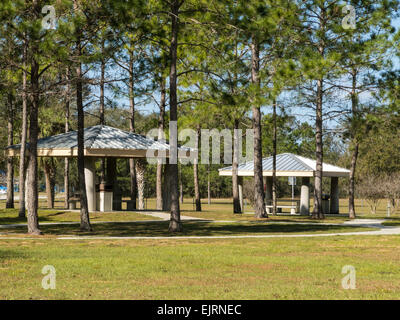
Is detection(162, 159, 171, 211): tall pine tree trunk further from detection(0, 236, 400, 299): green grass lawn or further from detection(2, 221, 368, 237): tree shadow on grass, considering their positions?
detection(0, 236, 400, 299): green grass lawn

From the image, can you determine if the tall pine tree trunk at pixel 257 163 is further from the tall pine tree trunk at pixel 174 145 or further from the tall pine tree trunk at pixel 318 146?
the tall pine tree trunk at pixel 174 145

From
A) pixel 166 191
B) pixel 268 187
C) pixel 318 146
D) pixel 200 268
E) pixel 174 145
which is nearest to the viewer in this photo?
pixel 200 268

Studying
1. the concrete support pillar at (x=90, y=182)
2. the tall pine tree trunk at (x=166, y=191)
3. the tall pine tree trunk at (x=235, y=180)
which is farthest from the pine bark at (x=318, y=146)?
the concrete support pillar at (x=90, y=182)

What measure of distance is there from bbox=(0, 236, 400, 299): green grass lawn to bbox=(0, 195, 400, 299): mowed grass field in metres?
0.02

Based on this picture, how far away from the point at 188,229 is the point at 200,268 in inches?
417

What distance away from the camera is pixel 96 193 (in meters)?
30.7

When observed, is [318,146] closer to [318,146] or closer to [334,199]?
[318,146]

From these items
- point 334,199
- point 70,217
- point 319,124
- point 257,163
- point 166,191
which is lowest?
point 70,217

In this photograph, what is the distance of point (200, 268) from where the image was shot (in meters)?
12.2

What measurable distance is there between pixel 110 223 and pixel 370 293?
56.4 ft

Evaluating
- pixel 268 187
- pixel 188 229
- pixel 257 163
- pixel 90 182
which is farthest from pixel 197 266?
pixel 268 187

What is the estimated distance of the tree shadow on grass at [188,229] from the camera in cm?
2069
